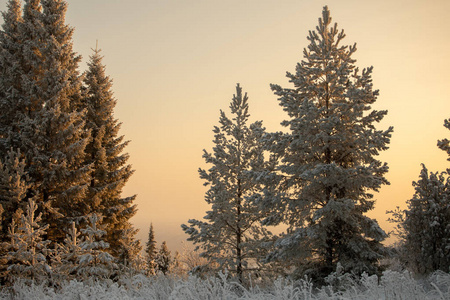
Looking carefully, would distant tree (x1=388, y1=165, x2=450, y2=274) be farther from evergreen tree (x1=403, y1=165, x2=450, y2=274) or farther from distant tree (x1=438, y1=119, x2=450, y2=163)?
distant tree (x1=438, y1=119, x2=450, y2=163)

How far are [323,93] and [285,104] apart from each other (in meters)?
1.57

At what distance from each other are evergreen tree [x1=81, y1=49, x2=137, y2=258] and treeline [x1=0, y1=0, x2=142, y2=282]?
60 millimetres

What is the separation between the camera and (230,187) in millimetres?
17344

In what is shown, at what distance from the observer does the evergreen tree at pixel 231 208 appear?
53.9ft

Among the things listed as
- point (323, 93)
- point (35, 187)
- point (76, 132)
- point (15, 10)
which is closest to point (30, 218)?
point (35, 187)

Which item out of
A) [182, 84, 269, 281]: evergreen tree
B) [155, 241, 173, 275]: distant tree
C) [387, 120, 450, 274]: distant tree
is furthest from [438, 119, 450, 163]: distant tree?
[155, 241, 173, 275]: distant tree

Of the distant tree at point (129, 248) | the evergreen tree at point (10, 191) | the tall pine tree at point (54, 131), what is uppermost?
the tall pine tree at point (54, 131)

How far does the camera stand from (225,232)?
17.0 meters

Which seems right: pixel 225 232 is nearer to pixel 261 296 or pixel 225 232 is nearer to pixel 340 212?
pixel 340 212

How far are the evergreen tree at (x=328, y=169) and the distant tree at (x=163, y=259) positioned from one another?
605 inches

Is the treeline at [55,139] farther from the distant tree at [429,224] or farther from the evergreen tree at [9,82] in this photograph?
the distant tree at [429,224]

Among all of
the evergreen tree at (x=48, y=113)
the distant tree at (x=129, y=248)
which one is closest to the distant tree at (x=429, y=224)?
the distant tree at (x=129, y=248)

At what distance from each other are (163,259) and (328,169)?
2315 centimetres

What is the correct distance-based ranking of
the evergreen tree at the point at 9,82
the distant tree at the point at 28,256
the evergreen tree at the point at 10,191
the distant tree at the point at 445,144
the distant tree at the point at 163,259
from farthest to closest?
the distant tree at the point at 163,259
the evergreen tree at the point at 9,82
the evergreen tree at the point at 10,191
the distant tree at the point at 445,144
the distant tree at the point at 28,256
